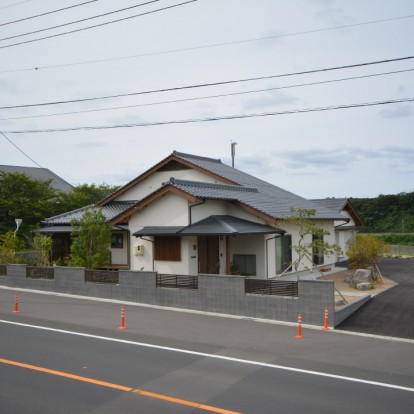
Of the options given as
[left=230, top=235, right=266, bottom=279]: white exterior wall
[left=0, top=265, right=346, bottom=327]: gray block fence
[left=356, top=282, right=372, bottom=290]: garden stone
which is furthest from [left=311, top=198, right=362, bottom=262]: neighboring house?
[left=0, top=265, right=346, bottom=327]: gray block fence

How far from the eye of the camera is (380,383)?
8570 mm

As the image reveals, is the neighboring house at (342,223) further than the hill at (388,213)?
No

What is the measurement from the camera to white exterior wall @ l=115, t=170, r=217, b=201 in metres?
26.1

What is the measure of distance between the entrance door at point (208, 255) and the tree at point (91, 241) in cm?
433

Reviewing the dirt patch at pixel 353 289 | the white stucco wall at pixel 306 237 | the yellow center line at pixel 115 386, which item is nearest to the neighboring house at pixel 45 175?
the white stucco wall at pixel 306 237

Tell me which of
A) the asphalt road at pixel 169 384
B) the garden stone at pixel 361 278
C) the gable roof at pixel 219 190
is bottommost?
the asphalt road at pixel 169 384

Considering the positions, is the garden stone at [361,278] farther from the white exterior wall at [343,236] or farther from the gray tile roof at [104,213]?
the gray tile roof at [104,213]

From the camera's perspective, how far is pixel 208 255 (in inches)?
803

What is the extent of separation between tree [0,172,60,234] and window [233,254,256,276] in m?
20.1

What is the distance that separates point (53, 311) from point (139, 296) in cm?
319

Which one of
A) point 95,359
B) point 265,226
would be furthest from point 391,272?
point 95,359

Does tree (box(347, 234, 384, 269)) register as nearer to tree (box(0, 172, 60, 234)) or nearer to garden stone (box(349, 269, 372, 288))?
garden stone (box(349, 269, 372, 288))

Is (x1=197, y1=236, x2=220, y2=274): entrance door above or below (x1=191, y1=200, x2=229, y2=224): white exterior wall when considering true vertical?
below

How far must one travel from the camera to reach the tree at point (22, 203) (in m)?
35.2
